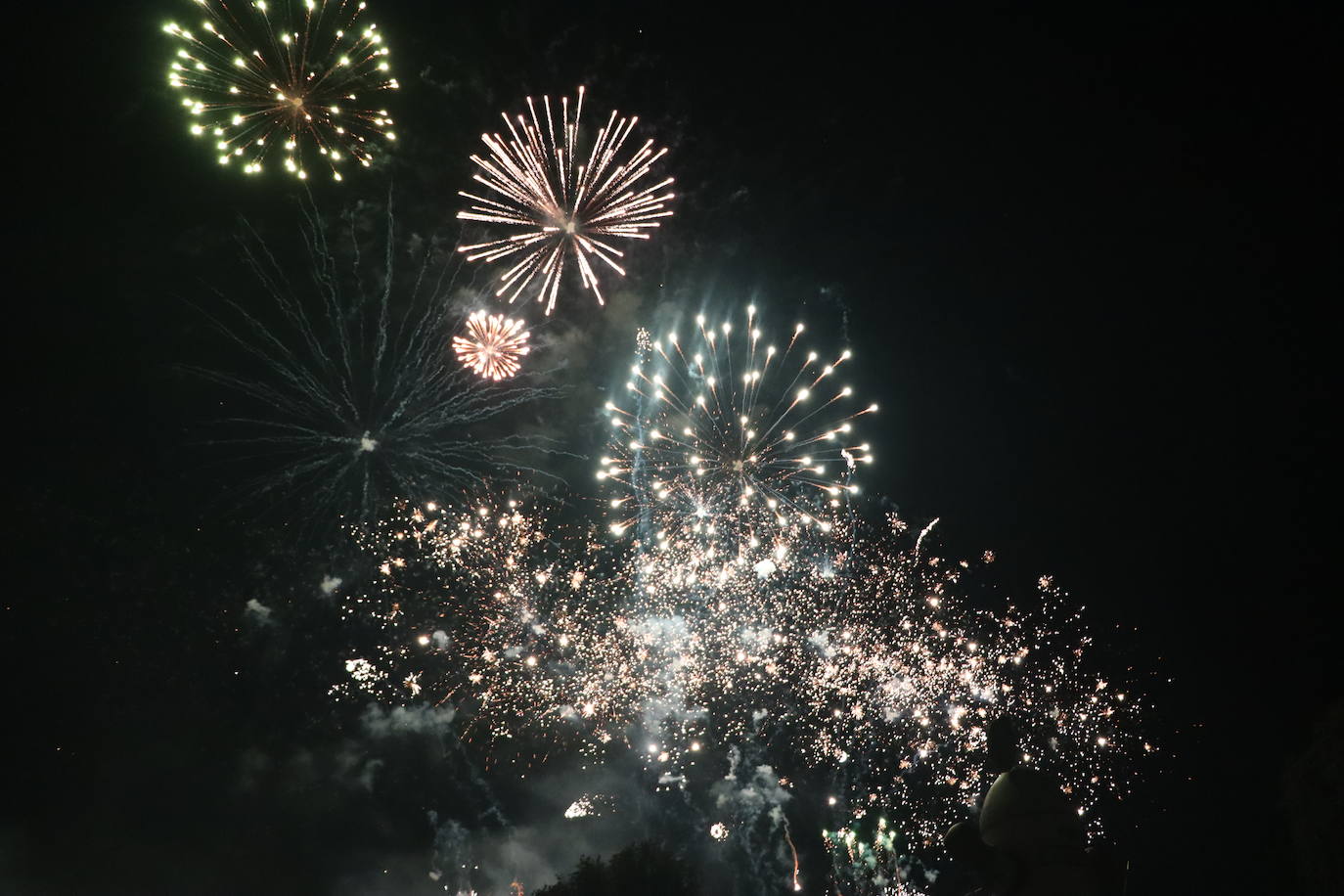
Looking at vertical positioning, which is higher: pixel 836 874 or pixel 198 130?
pixel 198 130

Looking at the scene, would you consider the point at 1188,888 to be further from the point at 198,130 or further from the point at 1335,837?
the point at 198,130

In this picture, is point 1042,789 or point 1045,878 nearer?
point 1045,878

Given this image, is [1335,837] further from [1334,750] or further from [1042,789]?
[1042,789]

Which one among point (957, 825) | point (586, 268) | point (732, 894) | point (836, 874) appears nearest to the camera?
point (957, 825)

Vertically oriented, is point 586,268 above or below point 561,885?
above

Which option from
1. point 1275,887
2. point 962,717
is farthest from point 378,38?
point 1275,887

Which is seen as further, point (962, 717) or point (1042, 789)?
point (962, 717)

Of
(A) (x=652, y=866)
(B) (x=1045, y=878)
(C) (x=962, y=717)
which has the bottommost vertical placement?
(B) (x=1045, y=878)

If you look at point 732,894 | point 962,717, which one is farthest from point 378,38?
point 732,894

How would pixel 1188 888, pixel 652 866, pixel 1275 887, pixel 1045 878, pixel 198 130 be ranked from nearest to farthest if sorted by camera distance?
pixel 1045 878 < pixel 198 130 < pixel 1275 887 < pixel 1188 888 < pixel 652 866
